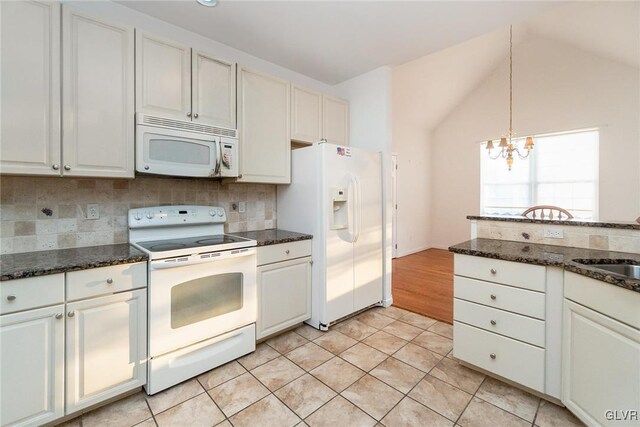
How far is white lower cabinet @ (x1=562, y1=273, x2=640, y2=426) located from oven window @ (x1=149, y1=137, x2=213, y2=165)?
2492 mm

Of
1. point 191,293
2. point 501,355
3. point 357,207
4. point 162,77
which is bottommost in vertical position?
point 501,355

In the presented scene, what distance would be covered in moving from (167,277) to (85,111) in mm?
1154

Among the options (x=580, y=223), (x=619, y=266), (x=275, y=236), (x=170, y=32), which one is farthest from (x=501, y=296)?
(x=170, y=32)

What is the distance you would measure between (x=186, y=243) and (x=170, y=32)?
1.78 m

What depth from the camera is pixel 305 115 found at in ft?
9.54

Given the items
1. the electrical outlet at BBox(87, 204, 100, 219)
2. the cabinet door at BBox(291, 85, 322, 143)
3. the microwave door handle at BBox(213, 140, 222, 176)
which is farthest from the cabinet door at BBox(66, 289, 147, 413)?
the cabinet door at BBox(291, 85, 322, 143)

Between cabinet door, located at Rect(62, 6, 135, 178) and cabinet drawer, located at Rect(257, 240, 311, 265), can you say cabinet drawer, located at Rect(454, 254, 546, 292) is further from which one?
cabinet door, located at Rect(62, 6, 135, 178)

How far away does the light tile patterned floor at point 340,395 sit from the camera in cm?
160

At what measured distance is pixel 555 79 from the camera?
16.3 feet

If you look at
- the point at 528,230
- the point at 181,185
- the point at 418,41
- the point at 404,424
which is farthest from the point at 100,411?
the point at 418,41

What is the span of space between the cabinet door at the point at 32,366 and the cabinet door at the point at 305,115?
7.29 feet

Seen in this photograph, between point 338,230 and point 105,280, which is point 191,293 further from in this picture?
point 338,230

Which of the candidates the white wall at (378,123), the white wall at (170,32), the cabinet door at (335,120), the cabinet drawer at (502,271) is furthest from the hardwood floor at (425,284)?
the white wall at (170,32)

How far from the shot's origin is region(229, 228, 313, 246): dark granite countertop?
7.79 ft
